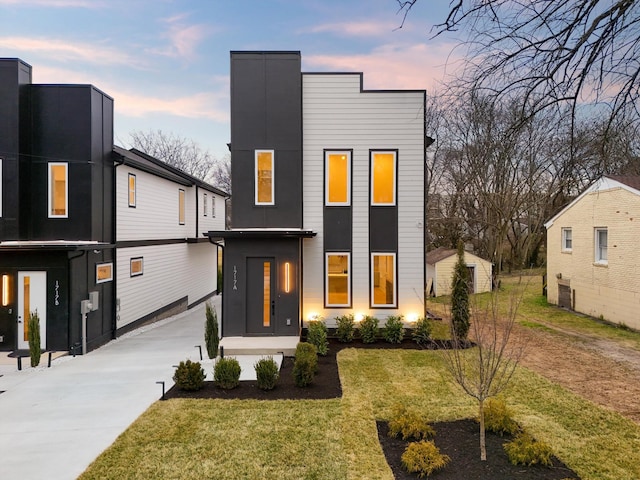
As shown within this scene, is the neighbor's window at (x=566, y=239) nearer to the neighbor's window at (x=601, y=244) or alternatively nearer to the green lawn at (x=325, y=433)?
the neighbor's window at (x=601, y=244)

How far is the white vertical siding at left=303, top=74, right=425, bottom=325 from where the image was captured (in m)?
11.5

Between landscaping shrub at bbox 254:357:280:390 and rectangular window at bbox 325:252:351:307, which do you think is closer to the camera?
landscaping shrub at bbox 254:357:280:390

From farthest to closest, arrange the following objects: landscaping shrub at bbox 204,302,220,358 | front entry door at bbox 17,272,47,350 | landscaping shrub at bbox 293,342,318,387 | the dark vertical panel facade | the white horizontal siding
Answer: the white horizontal siding → the dark vertical panel facade → front entry door at bbox 17,272,47,350 → landscaping shrub at bbox 204,302,220,358 → landscaping shrub at bbox 293,342,318,387

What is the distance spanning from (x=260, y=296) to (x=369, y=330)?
10.4ft

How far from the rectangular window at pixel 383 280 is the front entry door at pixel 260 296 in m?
2.96

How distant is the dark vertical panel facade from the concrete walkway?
4108 mm

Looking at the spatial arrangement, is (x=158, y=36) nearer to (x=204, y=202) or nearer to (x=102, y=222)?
(x=204, y=202)

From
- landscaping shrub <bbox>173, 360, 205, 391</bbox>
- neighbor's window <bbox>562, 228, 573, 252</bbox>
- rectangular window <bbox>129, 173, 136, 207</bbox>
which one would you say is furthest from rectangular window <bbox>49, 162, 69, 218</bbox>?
neighbor's window <bbox>562, 228, 573, 252</bbox>

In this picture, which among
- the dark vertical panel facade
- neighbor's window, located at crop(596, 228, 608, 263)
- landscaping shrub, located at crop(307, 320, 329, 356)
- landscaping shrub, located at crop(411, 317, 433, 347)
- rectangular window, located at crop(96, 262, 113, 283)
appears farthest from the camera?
neighbor's window, located at crop(596, 228, 608, 263)

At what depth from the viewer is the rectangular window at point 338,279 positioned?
1152 cm

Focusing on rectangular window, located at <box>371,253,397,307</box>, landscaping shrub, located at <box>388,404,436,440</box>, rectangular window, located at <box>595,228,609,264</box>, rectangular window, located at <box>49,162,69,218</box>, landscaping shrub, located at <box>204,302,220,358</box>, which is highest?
rectangular window, located at <box>49,162,69,218</box>

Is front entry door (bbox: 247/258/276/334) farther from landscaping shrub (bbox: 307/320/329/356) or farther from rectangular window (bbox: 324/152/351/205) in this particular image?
rectangular window (bbox: 324/152/351/205)

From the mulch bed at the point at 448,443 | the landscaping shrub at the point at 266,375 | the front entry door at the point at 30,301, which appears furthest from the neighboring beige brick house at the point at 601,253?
the front entry door at the point at 30,301

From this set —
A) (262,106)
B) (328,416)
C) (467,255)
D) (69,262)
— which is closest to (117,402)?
(328,416)
